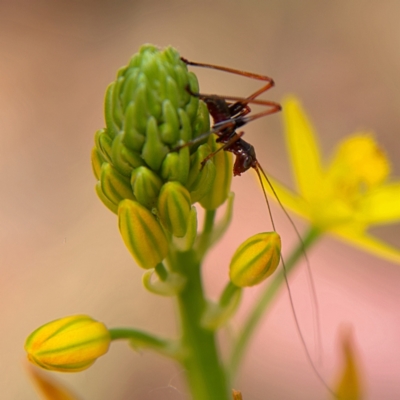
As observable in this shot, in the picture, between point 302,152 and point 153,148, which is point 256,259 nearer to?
point 153,148

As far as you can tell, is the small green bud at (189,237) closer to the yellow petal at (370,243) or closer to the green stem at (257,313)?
the green stem at (257,313)

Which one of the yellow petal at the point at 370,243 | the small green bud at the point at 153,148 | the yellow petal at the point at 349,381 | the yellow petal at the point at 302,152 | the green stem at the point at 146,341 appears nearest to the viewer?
the small green bud at the point at 153,148

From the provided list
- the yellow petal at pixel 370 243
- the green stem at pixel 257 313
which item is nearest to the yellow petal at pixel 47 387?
the green stem at pixel 257 313

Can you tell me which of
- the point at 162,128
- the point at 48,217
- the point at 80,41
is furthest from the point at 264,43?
the point at 162,128

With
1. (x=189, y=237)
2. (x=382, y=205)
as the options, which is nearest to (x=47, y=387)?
(x=189, y=237)

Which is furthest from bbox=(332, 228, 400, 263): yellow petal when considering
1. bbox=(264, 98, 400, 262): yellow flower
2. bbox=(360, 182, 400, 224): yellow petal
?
bbox=(360, 182, 400, 224): yellow petal

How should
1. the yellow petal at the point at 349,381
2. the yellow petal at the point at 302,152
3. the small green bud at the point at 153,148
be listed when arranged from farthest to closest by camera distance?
the yellow petal at the point at 302,152
the yellow petal at the point at 349,381
the small green bud at the point at 153,148
